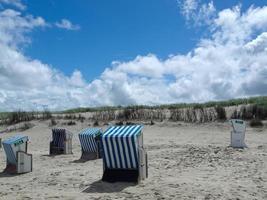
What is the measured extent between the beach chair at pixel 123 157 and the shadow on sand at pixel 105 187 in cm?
20

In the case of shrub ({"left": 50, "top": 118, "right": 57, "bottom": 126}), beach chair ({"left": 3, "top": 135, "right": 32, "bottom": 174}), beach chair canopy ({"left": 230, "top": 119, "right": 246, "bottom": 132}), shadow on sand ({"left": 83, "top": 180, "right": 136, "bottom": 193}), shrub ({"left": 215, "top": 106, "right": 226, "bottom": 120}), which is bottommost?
shadow on sand ({"left": 83, "top": 180, "right": 136, "bottom": 193})

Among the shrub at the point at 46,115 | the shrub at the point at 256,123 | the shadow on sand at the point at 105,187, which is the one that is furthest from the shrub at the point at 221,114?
the shadow on sand at the point at 105,187

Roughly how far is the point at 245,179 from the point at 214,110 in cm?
1753

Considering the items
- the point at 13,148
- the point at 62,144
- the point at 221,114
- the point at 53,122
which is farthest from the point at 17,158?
the point at 53,122

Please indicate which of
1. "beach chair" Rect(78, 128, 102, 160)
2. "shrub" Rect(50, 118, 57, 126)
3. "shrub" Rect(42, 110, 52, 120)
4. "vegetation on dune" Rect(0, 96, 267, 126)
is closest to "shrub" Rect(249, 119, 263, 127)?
"vegetation on dune" Rect(0, 96, 267, 126)

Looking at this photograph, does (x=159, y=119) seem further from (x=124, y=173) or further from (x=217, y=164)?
(x=124, y=173)

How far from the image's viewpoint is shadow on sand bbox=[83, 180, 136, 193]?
930 centimetres

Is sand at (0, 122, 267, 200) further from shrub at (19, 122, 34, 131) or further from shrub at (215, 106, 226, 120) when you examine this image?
shrub at (19, 122, 34, 131)

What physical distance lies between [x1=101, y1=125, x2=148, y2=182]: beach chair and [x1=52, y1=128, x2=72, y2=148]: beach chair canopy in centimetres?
713

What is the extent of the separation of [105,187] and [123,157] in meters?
0.78

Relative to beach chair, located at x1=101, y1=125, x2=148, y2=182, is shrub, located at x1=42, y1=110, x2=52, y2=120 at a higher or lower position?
higher

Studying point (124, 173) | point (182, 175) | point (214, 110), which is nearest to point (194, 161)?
point (182, 175)

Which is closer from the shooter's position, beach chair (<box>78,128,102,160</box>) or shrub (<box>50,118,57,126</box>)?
beach chair (<box>78,128,102,160</box>)

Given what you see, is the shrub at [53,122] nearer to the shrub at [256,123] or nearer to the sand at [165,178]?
the shrub at [256,123]
